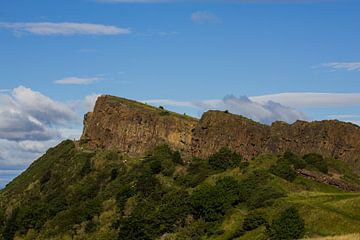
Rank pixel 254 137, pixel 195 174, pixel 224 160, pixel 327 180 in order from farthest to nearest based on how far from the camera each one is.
Result: pixel 254 137
pixel 224 160
pixel 195 174
pixel 327 180

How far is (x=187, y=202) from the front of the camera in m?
112

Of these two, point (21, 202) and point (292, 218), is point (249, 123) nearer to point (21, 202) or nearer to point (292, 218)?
point (21, 202)

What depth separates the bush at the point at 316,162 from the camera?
131137mm

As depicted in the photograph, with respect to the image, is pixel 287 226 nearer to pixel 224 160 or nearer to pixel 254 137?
pixel 224 160

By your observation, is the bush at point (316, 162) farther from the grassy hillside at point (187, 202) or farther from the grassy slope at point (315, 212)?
the grassy slope at point (315, 212)

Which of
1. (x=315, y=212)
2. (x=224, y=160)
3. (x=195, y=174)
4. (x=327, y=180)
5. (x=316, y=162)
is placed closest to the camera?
(x=315, y=212)

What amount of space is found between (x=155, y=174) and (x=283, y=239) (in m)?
75.8

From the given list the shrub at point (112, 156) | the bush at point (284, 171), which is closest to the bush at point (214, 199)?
the bush at point (284, 171)

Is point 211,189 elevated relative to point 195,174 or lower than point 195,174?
lower

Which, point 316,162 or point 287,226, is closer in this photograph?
point 287,226

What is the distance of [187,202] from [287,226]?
34.8m

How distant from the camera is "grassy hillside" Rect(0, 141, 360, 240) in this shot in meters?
87.6

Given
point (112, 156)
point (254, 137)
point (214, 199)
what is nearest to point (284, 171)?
point (214, 199)

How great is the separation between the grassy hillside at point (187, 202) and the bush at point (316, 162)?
0.75ft
